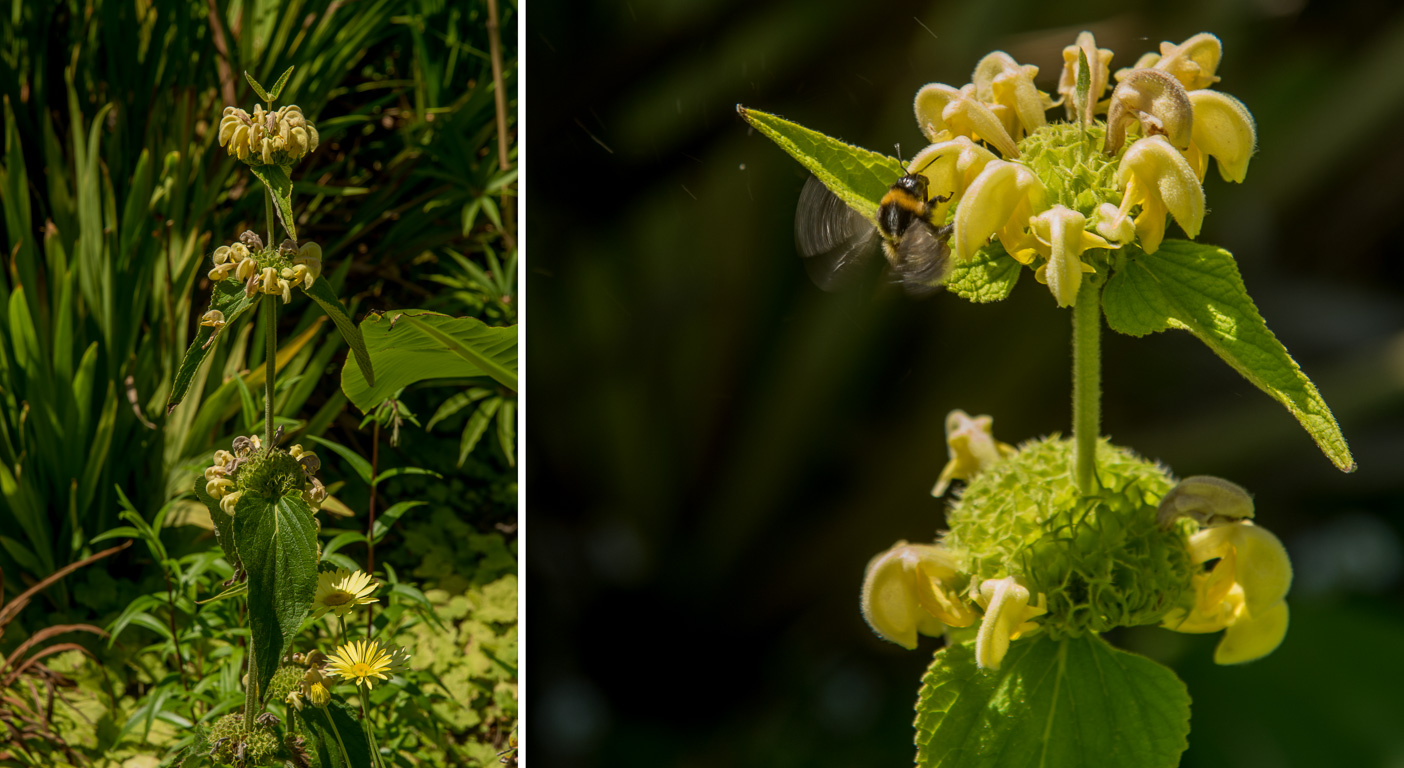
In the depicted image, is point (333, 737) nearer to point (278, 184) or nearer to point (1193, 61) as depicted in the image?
point (278, 184)

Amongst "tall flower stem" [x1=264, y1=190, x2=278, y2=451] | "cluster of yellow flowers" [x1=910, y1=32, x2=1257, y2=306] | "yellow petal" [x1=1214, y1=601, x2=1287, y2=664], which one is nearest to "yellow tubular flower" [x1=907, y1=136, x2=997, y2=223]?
"cluster of yellow flowers" [x1=910, y1=32, x2=1257, y2=306]

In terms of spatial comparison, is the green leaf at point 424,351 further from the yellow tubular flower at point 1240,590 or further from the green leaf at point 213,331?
the yellow tubular flower at point 1240,590

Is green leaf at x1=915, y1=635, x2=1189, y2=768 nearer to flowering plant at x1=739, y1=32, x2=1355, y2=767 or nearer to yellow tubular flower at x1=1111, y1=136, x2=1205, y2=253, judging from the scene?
flowering plant at x1=739, y1=32, x2=1355, y2=767

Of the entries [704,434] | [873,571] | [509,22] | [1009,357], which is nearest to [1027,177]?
[873,571]

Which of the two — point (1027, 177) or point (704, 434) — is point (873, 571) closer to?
point (1027, 177)

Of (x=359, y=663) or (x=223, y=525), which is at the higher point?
(x=223, y=525)

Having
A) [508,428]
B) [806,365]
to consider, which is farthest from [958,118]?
[508,428]

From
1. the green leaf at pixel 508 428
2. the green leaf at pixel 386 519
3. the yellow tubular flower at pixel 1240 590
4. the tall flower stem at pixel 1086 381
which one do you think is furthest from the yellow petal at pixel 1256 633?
the green leaf at pixel 508 428
